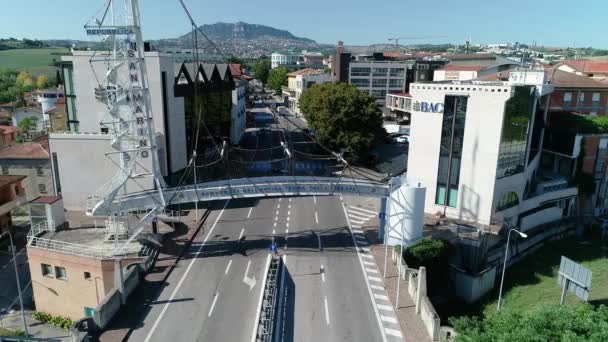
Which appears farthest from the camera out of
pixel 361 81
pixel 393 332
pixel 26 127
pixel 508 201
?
pixel 361 81

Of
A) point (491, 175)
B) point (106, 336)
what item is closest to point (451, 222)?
point (491, 175)

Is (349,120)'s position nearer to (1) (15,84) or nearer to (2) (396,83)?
(2) (396,83)

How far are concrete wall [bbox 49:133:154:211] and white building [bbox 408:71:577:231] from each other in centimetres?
2537

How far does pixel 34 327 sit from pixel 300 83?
8048 cm

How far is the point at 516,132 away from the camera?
Result: 122 feet

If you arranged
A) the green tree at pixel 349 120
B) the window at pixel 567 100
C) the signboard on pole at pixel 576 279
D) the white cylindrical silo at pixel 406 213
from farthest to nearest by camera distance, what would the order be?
the window at pixel 567 100
the green tree at pixel 349 120
the white cylindrical silo at pixel 406 213
the signboard on pole at pixel 576 279

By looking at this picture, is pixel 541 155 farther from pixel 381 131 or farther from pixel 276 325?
pixel 276 325

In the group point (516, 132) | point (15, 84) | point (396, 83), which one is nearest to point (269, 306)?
point (516, 132)

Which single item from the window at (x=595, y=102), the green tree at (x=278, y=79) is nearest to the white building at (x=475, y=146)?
the window at (x=595, y=102)

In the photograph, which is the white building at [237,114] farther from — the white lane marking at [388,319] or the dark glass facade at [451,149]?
the white lane marking at [388,319]

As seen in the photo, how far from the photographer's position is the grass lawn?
31797mm

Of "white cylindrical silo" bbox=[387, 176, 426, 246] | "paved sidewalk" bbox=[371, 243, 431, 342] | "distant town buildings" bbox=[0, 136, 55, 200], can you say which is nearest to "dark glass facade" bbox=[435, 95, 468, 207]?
"white cylindrical silo" bbox=[387, 176, 426, 246]

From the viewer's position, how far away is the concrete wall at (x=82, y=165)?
3650cm

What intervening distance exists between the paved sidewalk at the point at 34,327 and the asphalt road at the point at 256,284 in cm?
872
